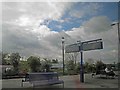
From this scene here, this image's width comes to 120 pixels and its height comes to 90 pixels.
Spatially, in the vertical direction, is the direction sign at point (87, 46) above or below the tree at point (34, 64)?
above

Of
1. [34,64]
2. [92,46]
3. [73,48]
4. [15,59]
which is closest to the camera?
[92,46]

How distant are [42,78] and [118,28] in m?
13.1

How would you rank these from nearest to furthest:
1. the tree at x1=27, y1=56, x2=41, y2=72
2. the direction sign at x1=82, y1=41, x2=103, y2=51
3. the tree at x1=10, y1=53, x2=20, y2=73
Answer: the direction sign at x1=82, y1=41, x2=103, y2=51
the tree at x1=27, y1=56, x2=41, y2=72
the tree at x1=10, y1=53, x2=20, y2=73

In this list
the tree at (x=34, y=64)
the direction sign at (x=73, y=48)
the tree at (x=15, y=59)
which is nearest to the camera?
the direction sign at (x=73, y=48)

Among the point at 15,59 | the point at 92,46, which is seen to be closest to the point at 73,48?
the point at 92,46

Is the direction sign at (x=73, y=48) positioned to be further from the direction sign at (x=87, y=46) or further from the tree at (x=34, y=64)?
the tree at (x=34, y=64)

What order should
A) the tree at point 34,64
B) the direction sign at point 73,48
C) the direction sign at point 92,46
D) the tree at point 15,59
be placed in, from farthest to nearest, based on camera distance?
the tree at point 15,59, the tree at point 34,64, the direction sign at point 73,48, the direction sign at point 92,46

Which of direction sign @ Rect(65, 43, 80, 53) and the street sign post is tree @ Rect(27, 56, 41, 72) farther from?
the street sign post

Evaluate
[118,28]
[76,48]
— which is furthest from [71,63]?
[76,48]

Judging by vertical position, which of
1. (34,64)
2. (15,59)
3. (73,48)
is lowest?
(34,64)

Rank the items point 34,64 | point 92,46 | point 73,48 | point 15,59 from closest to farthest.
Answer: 1. point 92,46
2. point 73,48
3. point 34,64
4. point 15,59

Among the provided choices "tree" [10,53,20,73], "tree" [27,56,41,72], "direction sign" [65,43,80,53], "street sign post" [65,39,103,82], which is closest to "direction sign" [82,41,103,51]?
"street sign post" [65,39,103,82]

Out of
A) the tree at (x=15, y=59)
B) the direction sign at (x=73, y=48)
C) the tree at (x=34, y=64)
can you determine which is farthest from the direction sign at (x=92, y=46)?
the tree at (x=15, y=59)

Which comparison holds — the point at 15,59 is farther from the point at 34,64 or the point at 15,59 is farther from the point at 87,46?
the point at 87,46
